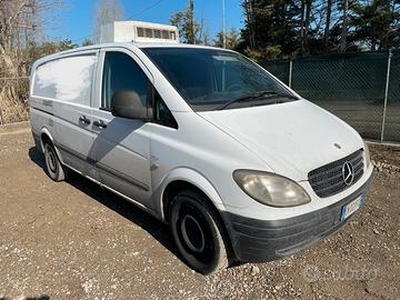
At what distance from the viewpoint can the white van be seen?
2.46m

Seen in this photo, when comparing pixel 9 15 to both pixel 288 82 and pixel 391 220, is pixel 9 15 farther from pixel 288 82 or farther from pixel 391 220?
pixel 391 220

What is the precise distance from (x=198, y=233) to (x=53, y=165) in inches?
135

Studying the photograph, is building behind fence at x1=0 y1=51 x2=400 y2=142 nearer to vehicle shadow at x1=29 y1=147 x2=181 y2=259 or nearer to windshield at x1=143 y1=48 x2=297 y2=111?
windshield at x1=143 y1=48 x2=297 y2=111

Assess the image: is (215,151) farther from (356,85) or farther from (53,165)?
(356,85)

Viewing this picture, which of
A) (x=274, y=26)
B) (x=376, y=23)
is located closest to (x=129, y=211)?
(x=376, y=23)

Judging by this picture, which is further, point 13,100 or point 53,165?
point 13,100

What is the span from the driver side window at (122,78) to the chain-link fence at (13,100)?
10.3 metres

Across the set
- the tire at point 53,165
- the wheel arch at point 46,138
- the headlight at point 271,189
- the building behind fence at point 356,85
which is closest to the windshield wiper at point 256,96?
the headlight at point 271,189

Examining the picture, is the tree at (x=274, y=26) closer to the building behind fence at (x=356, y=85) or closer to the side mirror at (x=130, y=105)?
the building behind fence at (x=356, y=85)

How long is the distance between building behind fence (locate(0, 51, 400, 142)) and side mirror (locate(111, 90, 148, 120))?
543cm

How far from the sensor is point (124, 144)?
3.45 m

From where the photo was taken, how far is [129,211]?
4.26 meters

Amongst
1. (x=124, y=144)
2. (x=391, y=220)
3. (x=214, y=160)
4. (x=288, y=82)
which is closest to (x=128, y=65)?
(x=124, y=144)

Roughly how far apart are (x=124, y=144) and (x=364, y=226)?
8.55ft
